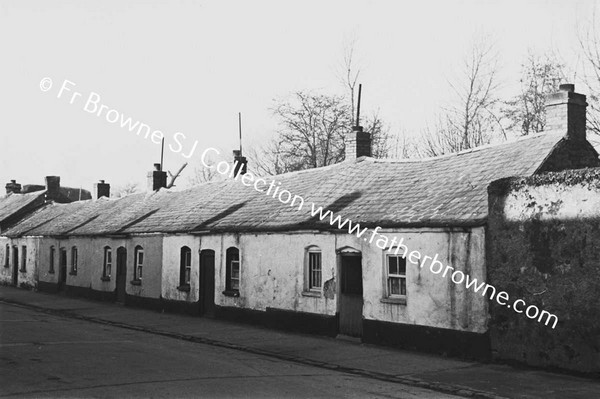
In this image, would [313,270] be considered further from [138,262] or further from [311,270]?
[138,262]

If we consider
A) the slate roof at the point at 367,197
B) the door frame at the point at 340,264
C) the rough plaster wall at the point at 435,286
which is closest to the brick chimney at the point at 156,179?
the slate roof at the point at 367,197

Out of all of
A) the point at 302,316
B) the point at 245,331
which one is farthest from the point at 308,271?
the point at 245,331

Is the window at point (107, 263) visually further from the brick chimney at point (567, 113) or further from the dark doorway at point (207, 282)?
the brick chimney at point (567, 113)

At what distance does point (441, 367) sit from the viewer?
14156 mm

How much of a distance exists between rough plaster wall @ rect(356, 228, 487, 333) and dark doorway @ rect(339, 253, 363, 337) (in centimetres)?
62

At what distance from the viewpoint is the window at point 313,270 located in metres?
19.7

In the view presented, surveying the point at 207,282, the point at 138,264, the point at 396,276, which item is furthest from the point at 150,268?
the point at 396,276

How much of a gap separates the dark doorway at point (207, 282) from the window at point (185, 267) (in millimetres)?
1192

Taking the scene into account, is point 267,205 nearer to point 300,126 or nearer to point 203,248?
point 203,248

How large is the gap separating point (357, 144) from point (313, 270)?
6.09 m

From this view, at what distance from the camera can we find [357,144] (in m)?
24.2

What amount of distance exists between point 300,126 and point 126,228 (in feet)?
74.2

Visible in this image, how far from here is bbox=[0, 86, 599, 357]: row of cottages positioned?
15797 mm

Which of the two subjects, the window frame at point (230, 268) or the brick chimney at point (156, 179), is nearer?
the window frame at point (230, 268)
